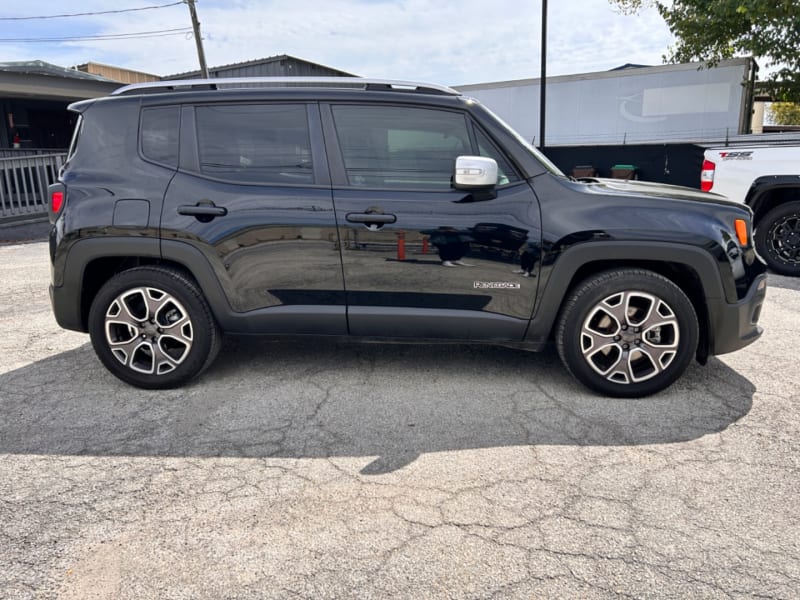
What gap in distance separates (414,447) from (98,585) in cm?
151

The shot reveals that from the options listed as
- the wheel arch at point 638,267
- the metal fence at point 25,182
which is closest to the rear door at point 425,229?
the wheel arch at point 638,267

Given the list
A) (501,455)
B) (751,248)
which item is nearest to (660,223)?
(751,248)

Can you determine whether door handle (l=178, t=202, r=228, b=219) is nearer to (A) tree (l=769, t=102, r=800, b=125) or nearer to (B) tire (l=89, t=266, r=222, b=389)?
(B) tire (l=89, t=266, r=222, b=389)

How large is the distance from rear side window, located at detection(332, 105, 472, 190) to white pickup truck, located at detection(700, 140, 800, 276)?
5114mm

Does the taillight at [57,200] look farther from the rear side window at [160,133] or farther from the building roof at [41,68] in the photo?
the building roof at [41,68]

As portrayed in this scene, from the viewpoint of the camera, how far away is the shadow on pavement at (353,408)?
10.3 ft

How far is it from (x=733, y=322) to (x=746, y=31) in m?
17.0

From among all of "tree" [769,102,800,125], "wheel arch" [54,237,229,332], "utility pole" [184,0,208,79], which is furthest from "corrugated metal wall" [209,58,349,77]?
"tree" [769,102,800,125]

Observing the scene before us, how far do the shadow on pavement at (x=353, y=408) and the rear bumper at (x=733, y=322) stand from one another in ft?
1.13

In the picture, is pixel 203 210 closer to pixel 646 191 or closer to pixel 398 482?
pixel 398 482

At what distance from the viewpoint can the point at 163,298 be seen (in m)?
3.71

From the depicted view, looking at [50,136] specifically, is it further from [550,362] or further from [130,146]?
[550,362]

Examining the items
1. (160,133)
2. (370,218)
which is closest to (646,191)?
(370,218)

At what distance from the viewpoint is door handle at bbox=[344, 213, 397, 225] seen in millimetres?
3531
